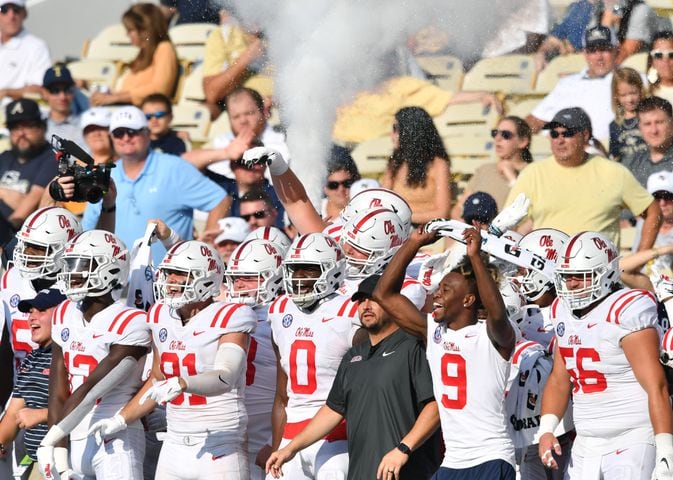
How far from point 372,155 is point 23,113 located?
3.22 meters

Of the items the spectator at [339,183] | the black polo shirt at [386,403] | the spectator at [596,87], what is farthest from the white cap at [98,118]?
the black polo shirt at [386,403]

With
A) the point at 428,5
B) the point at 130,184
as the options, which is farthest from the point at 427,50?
the point at 130,184

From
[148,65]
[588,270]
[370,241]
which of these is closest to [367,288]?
[370,241]

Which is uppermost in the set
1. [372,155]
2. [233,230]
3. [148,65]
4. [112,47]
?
[112,47]

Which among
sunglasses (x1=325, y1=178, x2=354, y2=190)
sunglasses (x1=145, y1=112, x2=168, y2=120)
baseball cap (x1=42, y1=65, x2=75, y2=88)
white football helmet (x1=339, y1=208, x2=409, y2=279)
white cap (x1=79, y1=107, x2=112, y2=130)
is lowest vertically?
white football helmet (x1=339, y1=208, x2=409, y2=279)

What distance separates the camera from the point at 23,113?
41.3 ft

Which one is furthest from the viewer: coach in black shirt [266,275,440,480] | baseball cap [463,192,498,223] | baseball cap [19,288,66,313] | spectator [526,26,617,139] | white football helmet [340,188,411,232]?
spectator [526,26,617,139]

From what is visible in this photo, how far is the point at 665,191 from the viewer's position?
979 centimetres

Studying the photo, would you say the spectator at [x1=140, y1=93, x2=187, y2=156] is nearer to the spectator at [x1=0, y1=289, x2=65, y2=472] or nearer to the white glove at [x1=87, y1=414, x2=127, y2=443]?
the spectator at [x1=0, y1=289, x2=65, y2=472]

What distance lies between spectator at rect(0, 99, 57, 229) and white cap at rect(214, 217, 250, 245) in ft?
8.09

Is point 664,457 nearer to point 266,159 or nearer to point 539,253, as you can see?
point 539,253

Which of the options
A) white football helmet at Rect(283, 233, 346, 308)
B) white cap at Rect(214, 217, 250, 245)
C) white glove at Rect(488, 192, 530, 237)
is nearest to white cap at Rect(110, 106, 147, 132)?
white cap at Rect(214, 217, 250, 245)

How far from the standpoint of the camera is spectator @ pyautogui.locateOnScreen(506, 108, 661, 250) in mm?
9594

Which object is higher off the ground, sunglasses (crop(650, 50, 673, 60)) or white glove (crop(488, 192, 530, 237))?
sunglasses (crop(650, 50, 673, 60))
